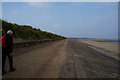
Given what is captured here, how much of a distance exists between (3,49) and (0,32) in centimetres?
96

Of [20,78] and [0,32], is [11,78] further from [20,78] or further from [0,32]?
[0,32]

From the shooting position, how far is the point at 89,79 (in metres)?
3.78

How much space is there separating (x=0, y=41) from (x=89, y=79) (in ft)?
13.7

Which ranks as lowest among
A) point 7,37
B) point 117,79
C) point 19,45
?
point 117,79

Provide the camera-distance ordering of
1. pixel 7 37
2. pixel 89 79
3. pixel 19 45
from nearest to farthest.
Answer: pixel 89 79 → pixel 7 37 → pixel 19 45

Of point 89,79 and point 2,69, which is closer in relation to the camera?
point 89,79

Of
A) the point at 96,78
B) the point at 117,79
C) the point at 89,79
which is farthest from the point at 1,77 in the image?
the point at 117,79

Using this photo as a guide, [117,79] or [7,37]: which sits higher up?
[7,37]

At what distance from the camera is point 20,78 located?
358 centimetres

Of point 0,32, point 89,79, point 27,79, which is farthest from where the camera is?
point 0,32

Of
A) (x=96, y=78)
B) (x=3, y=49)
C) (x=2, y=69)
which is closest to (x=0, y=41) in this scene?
(x=3, y=49)

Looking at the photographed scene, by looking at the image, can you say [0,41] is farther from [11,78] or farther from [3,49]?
[11,78]

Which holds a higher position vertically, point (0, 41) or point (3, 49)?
point (0, 41)

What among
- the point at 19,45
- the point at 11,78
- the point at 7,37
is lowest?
the point at 11,78
